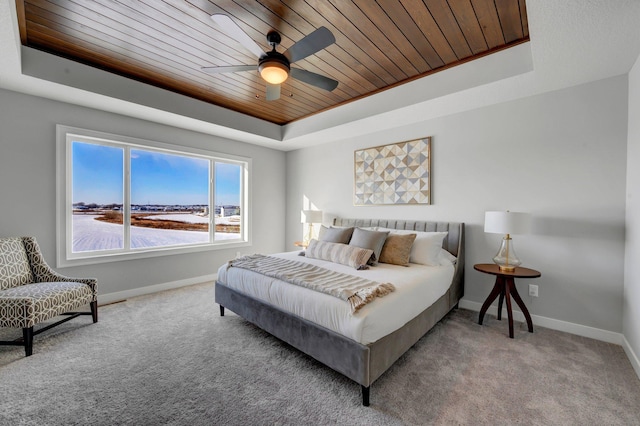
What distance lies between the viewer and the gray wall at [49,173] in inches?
118

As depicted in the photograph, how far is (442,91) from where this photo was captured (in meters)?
3.00

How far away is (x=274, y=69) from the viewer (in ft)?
7.38

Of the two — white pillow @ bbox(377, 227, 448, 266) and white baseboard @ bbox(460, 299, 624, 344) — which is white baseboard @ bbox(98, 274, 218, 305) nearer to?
white pillow @ bbox(377, 227, 448, 266)

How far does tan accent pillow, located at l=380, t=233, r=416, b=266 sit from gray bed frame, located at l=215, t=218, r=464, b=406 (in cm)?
56

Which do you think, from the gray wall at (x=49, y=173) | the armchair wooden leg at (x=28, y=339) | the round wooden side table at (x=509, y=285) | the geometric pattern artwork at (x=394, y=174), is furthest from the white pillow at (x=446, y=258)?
the armchair wooden leg at (x=28, y=339)

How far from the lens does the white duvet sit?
73.8 inches

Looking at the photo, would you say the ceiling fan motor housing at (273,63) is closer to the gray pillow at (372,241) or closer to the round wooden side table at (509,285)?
the gray pillow at (372,241)

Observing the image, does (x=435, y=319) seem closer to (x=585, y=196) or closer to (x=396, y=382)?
(x=396, y=382)

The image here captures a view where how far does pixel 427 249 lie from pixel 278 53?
2528 mm

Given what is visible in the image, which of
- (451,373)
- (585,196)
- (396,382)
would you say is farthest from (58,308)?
(585,196)

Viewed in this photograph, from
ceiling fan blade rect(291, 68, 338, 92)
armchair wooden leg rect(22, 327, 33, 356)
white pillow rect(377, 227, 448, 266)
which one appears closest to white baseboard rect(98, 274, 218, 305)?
armchair wooden leg rect(22, 327, 33, 356)

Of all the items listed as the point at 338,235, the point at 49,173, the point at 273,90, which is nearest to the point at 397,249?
the point at 338,235

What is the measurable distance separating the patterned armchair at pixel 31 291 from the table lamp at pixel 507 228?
13.9 feet

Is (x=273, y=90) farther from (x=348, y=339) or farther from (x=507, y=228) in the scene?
(x=507, y=228)
